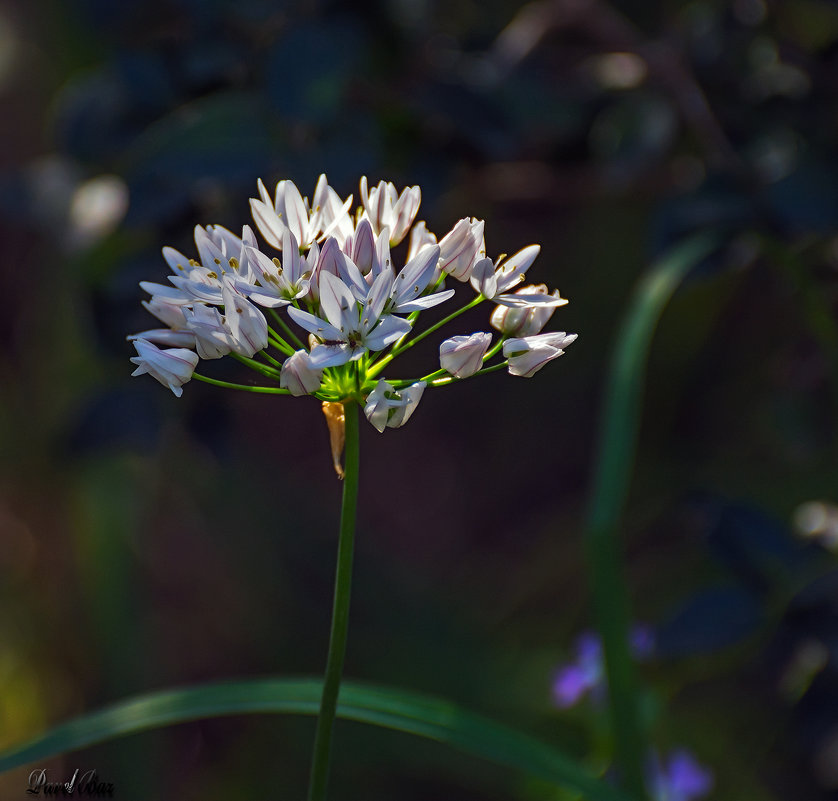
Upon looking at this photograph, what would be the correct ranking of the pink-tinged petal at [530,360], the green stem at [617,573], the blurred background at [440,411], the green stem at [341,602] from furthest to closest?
the blurred background at [440,411]
the green stem at [617,573]
the pink-tinged petal at [530,360]
the green stem at [341,602]

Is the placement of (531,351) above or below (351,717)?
above

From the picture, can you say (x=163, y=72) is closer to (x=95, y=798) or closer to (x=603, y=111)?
(x=603, y=111)

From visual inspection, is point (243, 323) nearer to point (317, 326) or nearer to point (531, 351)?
point (317, 326)

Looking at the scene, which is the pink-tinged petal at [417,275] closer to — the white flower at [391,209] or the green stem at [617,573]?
the white flower at [391,209]

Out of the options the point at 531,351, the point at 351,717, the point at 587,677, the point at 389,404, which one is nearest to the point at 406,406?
the point at 389,404

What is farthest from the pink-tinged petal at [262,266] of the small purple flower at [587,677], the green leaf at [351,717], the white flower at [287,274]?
the small purple flower at [587,677]

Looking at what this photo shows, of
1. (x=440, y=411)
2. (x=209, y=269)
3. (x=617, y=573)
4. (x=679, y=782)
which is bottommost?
(x=679, y=782)
